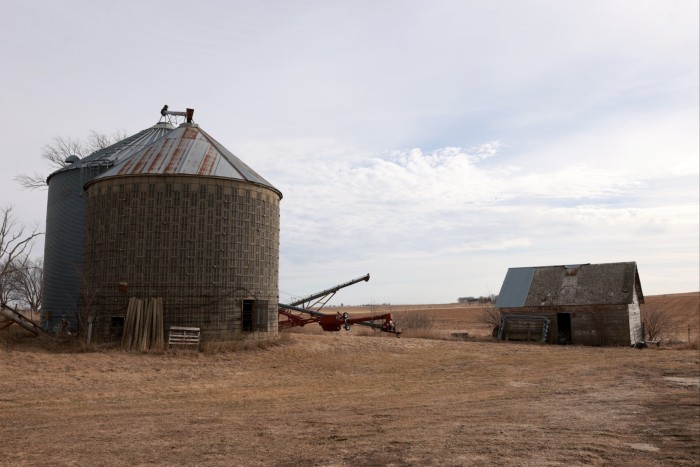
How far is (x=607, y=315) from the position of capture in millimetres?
34625

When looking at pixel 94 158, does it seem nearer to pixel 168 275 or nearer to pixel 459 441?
pixel 168 275

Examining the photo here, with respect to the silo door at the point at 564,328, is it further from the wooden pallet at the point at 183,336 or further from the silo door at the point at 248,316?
the wooden pallet at the point at 183,336

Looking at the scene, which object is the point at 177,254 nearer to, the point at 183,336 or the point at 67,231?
the point at 183,336

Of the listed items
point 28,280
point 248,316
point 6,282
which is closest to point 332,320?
point 248,316

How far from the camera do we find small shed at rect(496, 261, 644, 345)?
3447 centimetres

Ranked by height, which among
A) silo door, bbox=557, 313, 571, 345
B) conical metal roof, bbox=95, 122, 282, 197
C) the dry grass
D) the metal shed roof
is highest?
conical metal roof, bbox=95, 122, 282, 197

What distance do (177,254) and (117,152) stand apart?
10052 mm

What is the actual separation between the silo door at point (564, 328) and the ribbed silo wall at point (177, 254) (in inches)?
835

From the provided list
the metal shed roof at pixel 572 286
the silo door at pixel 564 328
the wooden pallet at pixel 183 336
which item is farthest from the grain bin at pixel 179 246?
the silo door at pixel 564 328

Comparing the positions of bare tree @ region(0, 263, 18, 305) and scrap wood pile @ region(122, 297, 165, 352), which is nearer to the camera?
scrap wood pile @ region(122, 297, 165, 352)

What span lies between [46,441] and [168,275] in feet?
44.6

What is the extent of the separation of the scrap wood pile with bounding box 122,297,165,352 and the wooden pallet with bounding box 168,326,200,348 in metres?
0.40

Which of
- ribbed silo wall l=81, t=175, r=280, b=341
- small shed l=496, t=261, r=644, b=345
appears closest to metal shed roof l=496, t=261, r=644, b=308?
small shed l=496, t=261, r=644, b=345

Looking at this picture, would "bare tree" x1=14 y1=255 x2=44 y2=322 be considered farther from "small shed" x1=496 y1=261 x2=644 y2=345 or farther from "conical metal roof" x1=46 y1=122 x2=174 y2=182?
"small shed" x1=496 y1=261 x2=644 y2=345
